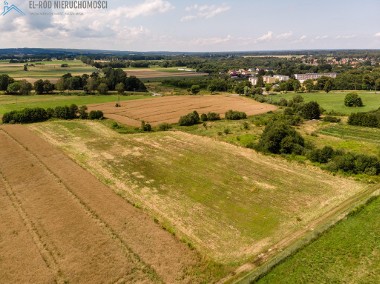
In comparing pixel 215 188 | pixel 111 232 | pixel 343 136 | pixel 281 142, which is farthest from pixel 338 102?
pixel 111 232

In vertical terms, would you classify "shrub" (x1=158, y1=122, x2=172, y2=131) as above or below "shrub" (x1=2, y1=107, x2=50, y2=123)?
below

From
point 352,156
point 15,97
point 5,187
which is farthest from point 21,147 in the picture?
point 15,97

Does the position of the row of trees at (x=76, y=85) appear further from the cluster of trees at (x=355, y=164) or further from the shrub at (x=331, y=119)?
the cluster of trees at (x=355, y=164)

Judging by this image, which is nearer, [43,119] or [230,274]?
[230,274]

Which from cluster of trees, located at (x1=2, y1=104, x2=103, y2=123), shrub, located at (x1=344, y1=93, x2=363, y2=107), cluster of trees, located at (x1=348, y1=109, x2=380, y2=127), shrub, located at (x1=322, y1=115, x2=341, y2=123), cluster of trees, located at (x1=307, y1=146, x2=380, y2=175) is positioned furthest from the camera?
shrub, located at (x1=344, y1=93, x2=363, y2=107)

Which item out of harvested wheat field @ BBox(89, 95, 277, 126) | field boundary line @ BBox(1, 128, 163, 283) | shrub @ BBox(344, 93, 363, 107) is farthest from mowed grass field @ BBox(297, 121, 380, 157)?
field boundary line @ BBox(1, 128, 163, 283)

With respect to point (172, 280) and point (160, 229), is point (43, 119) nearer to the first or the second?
point (160, 229)

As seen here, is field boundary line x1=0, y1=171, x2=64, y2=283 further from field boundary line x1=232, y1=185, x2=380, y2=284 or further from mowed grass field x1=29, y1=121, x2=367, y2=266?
field boundary line x1=232, y1=185, x2=380, y2=284
